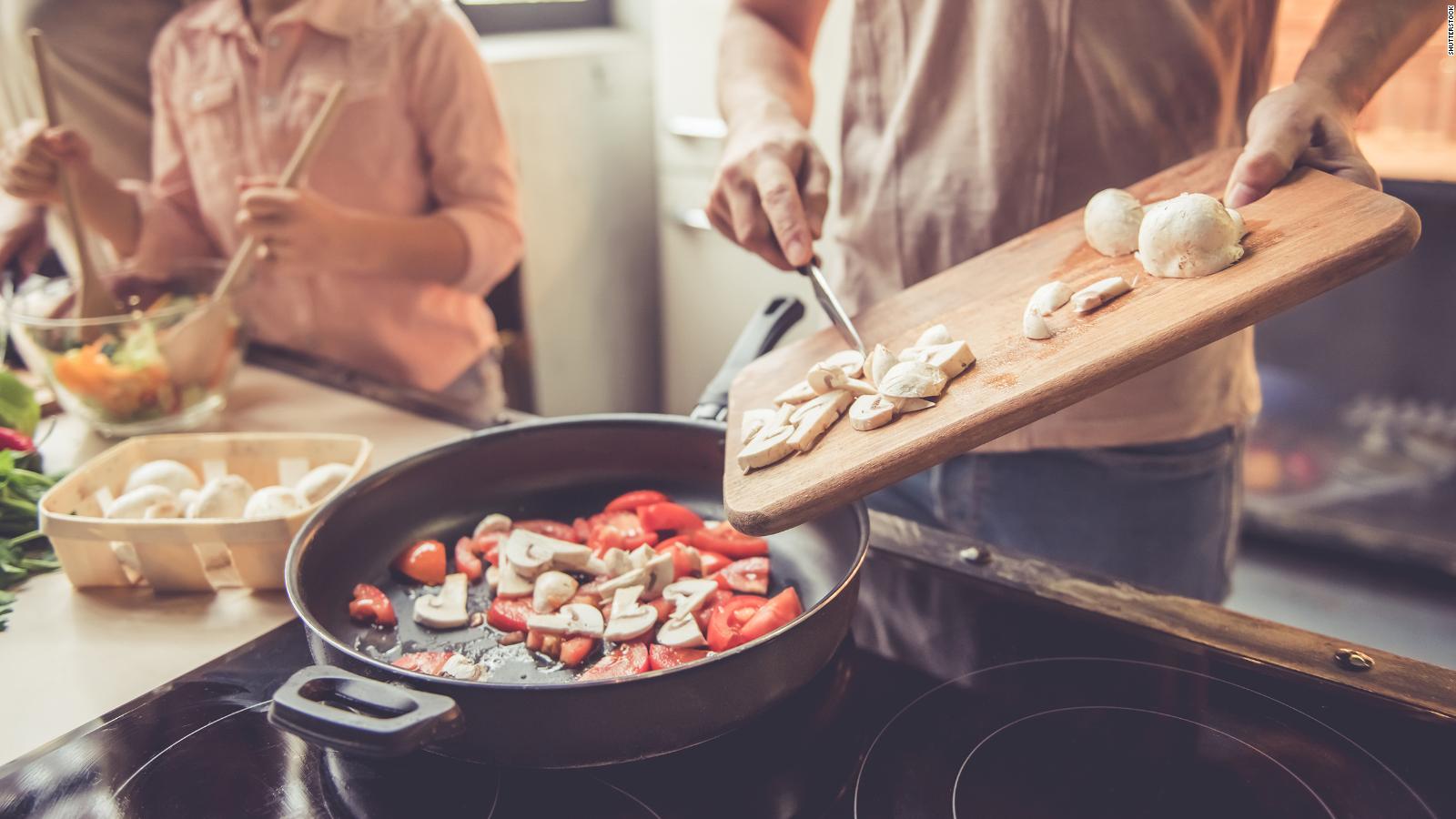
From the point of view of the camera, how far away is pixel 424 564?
2.76 feet

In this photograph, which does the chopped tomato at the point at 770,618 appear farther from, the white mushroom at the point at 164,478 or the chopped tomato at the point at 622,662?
the white mushroom at the point at 164,478

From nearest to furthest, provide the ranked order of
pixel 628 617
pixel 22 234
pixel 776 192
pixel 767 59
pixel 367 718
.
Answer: pixel 367 718, pixel 628 617, pixel 776 192, pixel 767 59, pixel 22 234

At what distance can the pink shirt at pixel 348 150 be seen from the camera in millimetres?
1464

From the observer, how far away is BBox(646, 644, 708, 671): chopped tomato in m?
0.72

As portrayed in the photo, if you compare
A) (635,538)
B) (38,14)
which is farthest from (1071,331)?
(38,14)

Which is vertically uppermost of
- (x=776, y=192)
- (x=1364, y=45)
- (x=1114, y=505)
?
(x=1364, y=45)

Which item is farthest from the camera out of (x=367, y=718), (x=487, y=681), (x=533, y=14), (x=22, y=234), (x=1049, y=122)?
(x=533, y=14)

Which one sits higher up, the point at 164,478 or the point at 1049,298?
the point at 1049,298

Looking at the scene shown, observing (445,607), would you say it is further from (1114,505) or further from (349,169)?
(349,169)

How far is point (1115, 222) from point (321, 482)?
72 cm

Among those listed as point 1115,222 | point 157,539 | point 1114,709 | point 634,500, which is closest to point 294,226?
point 157,539

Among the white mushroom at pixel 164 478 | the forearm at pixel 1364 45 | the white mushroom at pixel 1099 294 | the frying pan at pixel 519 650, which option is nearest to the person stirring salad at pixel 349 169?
the white mushroom at pixel 164 478

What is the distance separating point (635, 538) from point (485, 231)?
808 millimetres

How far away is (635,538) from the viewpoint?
87 cm
